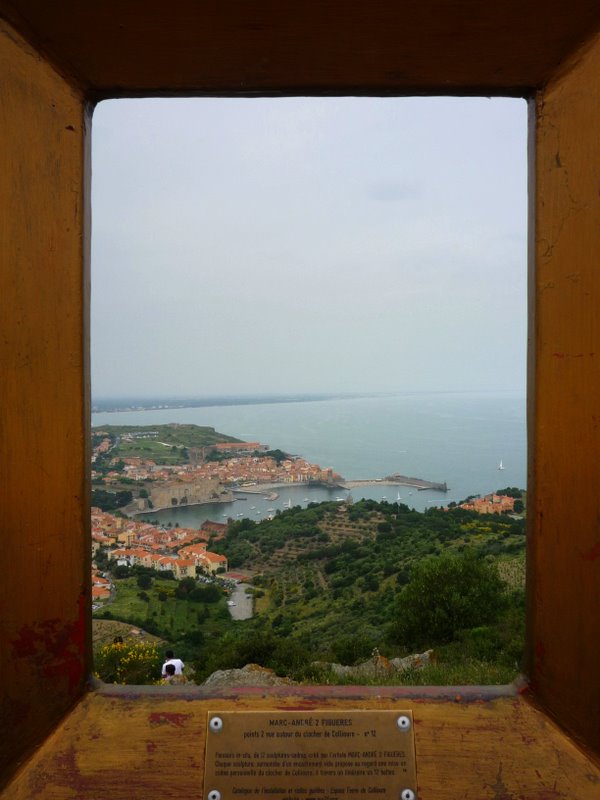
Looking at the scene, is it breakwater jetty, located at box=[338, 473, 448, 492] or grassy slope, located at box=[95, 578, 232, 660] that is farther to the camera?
grassy slope, located at box=[95, 578, 232, 660]

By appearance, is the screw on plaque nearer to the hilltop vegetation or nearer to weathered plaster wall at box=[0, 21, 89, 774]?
weathered plaster wall at box=[0, 21, 89, 774]

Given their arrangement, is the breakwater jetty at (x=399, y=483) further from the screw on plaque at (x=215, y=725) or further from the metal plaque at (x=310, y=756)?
the screw on plaque at (x=215, y=725)

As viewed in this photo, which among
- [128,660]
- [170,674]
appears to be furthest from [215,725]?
[128,660]

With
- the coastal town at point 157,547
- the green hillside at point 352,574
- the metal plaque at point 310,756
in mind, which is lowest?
Answer: the green hillside at point 352,574

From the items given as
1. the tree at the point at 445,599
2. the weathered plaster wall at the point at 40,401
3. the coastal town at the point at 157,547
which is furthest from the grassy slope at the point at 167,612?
the tree at the point at 445,599

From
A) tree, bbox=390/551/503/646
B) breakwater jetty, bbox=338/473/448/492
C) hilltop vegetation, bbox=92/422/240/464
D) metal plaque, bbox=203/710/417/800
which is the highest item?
hilltop vegetation, bbox=92/422/240/464

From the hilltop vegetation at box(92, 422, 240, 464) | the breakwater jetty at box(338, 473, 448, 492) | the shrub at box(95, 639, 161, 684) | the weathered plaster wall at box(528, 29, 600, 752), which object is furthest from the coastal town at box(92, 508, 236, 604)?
the weathered plaster wall at box(528, 29, 600, 752)
